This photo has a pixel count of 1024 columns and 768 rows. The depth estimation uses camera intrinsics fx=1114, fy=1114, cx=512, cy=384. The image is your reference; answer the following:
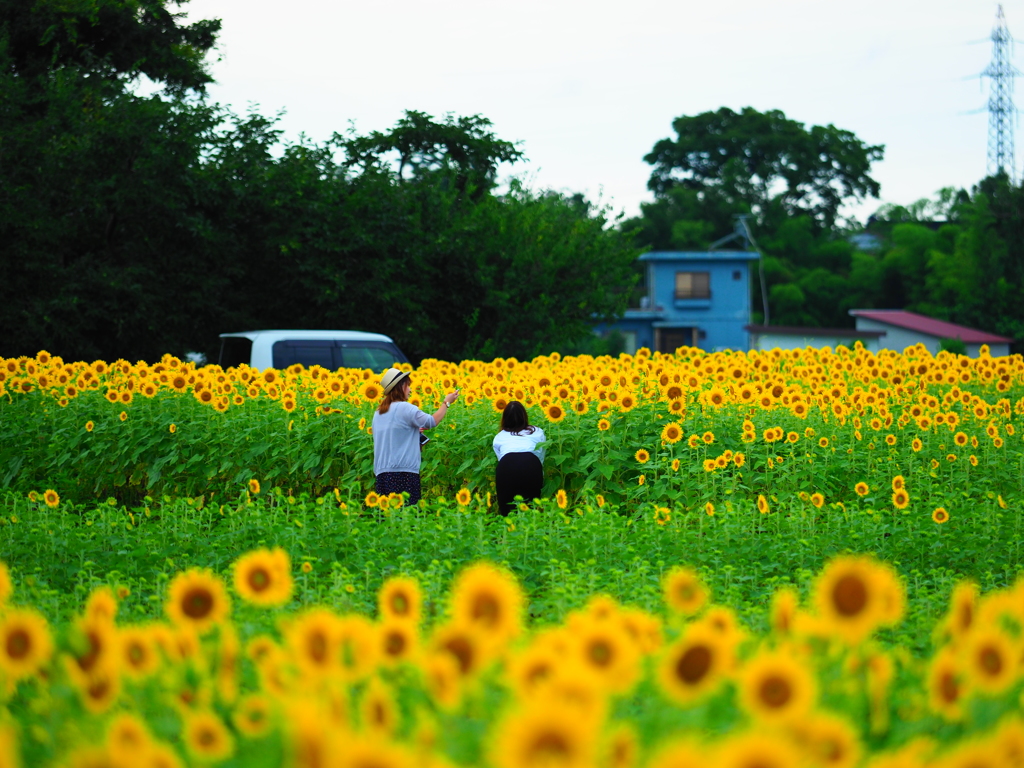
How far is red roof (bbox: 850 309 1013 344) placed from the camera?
41.8m

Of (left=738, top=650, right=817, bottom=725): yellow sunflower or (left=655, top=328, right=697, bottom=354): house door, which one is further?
(left=655, top=328, right=697, bottom=354): house door

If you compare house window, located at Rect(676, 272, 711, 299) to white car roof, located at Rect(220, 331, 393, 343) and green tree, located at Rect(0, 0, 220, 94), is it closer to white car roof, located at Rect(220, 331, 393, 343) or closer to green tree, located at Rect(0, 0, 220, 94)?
green tree, located at Rect(0, 0, 220, 94)

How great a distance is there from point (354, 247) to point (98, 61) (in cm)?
797

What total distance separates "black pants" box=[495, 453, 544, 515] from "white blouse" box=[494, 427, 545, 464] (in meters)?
0.06

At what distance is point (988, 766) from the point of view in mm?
1889

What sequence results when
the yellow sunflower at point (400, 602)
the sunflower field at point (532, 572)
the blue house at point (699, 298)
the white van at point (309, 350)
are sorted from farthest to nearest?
the blue house at point (699, 298), the white van at point (309, 350), the yellow sunflower at point (400, 602), the sunflower field at point (532, 572)

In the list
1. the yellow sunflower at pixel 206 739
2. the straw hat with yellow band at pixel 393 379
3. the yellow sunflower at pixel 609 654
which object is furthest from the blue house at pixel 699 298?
the yellow sunflower at pixel 206 739

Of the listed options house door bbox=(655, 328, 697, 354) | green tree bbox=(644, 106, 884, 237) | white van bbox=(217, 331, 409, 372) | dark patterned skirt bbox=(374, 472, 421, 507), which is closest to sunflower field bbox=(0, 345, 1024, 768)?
dark patterned skirt bbox=(374, 472, 421, 507)

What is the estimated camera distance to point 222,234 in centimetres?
1798

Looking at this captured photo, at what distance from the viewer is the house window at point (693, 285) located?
1999 inches

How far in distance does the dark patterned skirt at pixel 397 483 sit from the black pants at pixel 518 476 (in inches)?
23.7

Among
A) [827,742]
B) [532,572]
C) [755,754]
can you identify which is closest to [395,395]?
[532,572]

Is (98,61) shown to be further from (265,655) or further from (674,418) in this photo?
(265,655)

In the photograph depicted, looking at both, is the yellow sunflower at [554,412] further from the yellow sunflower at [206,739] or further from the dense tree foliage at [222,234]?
the dense tree foliage at [222,234]
